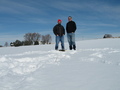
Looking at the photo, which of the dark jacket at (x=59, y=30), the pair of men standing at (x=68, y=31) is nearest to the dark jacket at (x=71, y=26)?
the pair of men standing at (x=68, y=31)

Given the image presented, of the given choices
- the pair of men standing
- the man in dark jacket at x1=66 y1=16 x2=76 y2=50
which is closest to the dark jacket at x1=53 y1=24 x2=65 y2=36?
the pair of men standing

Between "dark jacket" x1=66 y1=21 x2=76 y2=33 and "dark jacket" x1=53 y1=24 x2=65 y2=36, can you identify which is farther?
"dark jacket" x1=53 y1=24 x2=65 y2=36

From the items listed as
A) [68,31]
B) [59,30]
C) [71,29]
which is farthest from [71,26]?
[59,30]

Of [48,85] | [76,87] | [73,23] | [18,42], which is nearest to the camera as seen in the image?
[76,87]

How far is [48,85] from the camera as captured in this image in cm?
159

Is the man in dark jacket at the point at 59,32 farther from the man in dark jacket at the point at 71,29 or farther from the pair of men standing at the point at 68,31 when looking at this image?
the man in dark jacket at the point at 71,29

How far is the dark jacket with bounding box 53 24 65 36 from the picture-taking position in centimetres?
685

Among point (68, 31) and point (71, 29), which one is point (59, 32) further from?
point (71, 29)

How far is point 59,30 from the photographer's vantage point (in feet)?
22.4

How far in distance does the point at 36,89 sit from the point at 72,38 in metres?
5.45

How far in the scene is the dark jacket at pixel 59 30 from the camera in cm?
685

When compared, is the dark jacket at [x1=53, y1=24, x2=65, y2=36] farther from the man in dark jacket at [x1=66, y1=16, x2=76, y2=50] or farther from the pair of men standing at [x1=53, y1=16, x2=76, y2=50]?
the man in dark jacket at [x1=66, y1=16, x2=76, y2=50]

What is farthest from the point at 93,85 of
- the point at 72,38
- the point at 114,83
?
the point at 72,38

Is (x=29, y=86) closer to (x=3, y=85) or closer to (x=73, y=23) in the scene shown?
(x=3, y=85)
